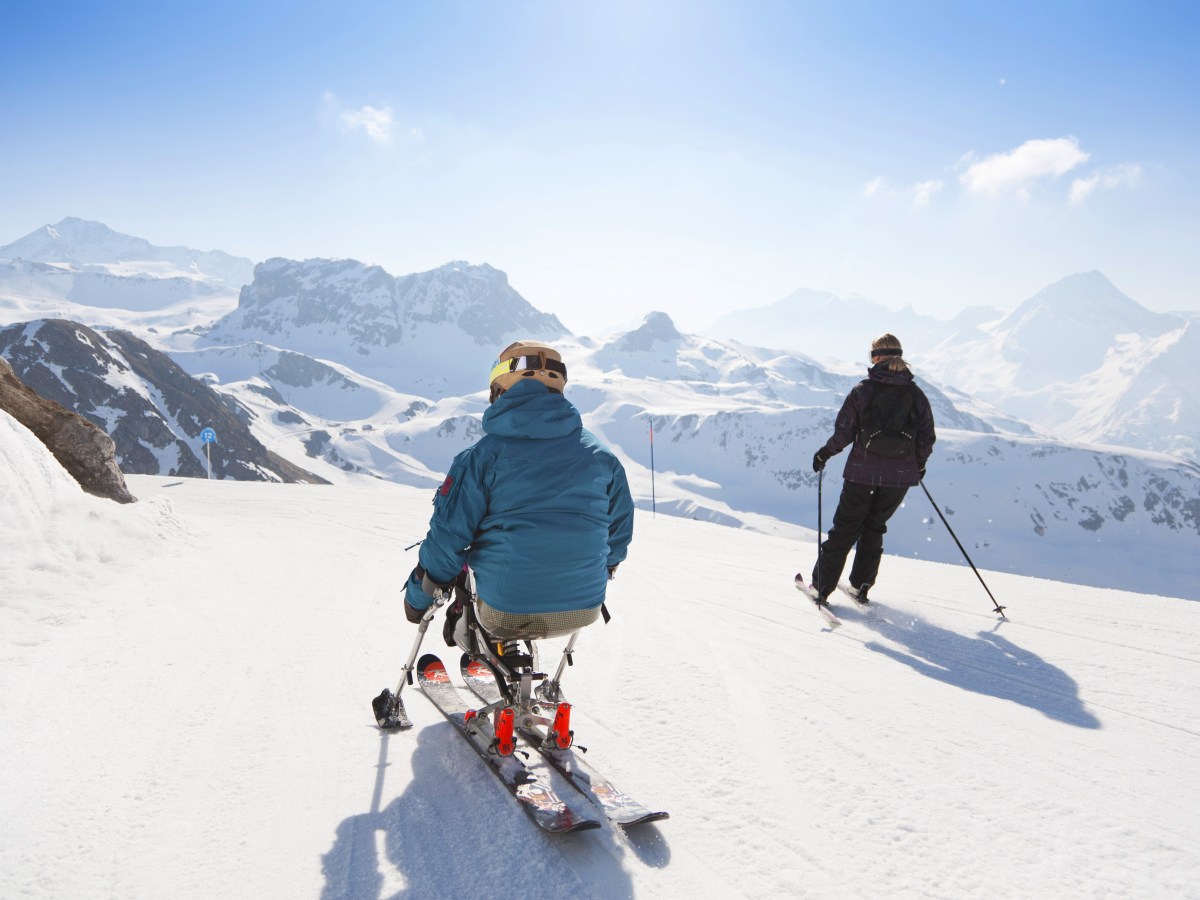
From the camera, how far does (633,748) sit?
396cm

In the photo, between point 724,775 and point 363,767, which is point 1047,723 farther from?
point 363,767

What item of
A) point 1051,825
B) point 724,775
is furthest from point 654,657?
point 1051,825

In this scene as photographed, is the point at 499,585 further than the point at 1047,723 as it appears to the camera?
No

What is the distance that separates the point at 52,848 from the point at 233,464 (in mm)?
129047

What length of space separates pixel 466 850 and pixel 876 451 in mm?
5139

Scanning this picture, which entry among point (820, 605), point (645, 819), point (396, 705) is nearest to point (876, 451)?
point (820, 605)

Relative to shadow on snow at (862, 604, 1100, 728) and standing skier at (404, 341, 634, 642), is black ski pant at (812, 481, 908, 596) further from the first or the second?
standing skier at (404, 341, 634, 642)

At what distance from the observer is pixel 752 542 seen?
12609mm

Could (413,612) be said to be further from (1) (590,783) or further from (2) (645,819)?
(2) (645,819)

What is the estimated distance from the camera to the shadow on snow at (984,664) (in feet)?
15.2

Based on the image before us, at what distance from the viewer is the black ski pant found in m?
6.74

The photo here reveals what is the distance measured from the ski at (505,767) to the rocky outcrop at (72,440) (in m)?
8.80

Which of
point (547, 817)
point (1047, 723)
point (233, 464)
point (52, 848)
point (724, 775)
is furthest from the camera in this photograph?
point (233, 464)

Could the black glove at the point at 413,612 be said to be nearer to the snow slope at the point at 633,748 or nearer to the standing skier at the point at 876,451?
the snow slope at the point at 633,748
